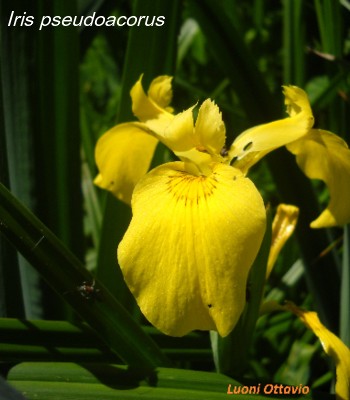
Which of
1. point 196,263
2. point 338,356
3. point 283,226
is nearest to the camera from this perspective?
point 196,263

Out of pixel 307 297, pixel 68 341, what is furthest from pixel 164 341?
pixel 307 297

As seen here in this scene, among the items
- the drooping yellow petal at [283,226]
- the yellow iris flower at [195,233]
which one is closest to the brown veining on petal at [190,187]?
the yellow iris flower at [195,233]

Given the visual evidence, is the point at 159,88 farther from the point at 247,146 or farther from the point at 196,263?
the point at 196,263

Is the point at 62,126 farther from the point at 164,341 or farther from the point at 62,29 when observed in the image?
the point at 164,341

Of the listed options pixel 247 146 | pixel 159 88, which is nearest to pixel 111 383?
pixel 247 146

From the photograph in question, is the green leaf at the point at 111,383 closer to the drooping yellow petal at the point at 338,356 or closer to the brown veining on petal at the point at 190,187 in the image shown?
the drooping yellow petal at the point at 338,356
